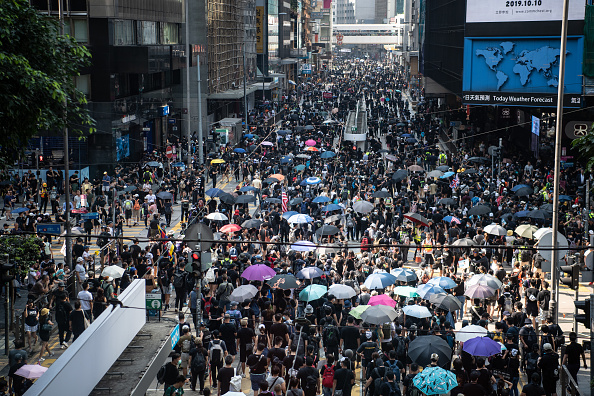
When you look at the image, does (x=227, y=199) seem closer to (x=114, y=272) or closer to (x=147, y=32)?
(x=114, y=272)

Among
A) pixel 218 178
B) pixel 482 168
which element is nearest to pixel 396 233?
pixel 482 168

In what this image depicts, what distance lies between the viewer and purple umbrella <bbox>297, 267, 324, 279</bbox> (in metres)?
20.2

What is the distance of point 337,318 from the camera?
19.0 metres

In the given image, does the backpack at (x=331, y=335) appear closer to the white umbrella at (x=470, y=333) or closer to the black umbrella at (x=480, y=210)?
the white umbrella at (x=470, y=333)

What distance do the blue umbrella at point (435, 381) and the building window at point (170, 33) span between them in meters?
46.1

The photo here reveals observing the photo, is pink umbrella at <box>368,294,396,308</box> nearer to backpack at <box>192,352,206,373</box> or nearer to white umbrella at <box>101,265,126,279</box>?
backpack at <box>192,352,206,373</box>

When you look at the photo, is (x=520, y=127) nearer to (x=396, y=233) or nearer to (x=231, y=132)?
(x=231, y=132)

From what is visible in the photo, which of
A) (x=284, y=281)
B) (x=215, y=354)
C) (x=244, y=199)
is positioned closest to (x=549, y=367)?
(x=215, y=354)

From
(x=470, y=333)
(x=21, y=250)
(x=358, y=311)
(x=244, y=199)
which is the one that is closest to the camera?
(x=470, y=333)

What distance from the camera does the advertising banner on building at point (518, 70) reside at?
43.8 metres

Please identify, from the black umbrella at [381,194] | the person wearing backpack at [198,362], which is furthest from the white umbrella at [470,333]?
the black umbrella at [381,194]

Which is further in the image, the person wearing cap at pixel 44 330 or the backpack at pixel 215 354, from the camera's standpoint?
the person wearing cap at pixel 44 330

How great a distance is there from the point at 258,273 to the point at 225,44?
164 feet

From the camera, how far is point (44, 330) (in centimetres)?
1808
